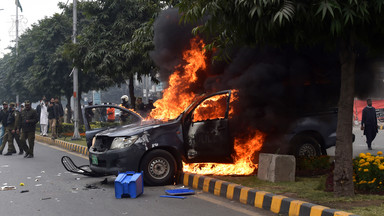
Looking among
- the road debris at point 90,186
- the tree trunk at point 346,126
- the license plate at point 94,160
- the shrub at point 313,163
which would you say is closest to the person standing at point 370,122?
the shrub at point 313,163

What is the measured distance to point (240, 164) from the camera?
29.8 ft

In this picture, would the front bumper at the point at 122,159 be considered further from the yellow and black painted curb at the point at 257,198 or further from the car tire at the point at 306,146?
the car tire at the point at 306,146

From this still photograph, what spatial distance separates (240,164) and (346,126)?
3004mm

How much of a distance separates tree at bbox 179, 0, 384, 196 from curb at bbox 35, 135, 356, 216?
90cm

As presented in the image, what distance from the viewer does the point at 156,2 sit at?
17.7m

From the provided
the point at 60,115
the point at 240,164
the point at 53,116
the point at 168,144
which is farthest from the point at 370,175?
the point at 60,115

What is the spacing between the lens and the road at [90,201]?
21.0ft

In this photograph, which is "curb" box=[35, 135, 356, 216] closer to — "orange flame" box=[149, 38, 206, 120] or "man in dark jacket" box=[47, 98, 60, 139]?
"orange flame" box=[149, 38, 206, 120]

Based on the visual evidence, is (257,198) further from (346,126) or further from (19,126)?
(19,126)

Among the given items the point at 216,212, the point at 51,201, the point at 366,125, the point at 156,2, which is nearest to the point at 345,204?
the point at 216,212

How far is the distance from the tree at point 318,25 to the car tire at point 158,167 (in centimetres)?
259

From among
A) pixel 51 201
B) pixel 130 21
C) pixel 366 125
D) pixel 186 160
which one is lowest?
pixel 51 201

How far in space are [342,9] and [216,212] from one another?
3.03 m

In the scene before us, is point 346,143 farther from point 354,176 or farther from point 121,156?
point 121,156
